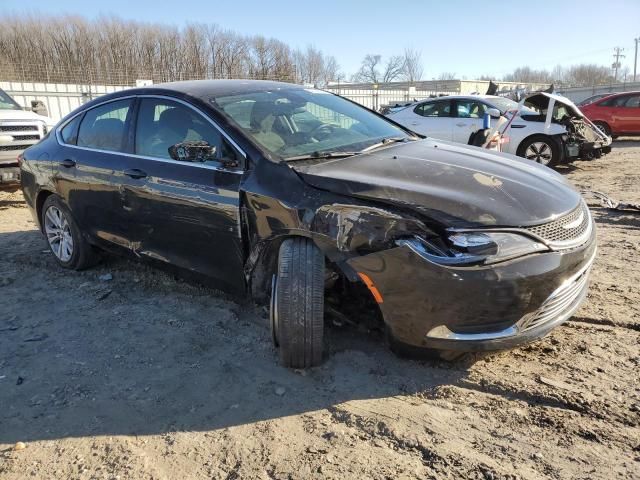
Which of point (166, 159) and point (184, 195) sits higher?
point (166, 159)

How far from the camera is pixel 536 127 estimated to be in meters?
10.4

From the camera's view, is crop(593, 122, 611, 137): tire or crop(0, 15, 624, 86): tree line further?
crop(0, 15, 624, 86): tree line

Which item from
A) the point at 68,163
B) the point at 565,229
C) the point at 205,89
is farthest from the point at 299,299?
the point at 68,163

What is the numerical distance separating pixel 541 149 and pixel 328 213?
9.04 m

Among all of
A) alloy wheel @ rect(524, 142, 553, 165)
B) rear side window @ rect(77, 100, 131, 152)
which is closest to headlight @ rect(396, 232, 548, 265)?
rear side window @ rect(77, 100, 131, 152)

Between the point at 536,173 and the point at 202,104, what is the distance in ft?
7.71

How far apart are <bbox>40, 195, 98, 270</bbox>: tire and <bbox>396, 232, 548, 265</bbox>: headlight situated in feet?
11.4

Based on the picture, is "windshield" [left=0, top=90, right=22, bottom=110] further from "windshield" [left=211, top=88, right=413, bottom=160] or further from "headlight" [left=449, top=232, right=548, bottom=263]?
"headlight" [left=449, top=232, right=548, bottom=263]

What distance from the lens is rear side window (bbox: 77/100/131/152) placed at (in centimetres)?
426

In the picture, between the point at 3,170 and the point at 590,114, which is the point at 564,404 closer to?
the point at 3,170

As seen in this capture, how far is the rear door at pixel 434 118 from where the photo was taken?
11.3 meters

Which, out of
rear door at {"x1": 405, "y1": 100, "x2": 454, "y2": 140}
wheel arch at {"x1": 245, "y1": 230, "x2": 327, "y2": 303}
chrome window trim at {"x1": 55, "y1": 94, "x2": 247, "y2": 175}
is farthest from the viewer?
rear door at {"x1": 405, "y1": 100, "x2": 454, "y2": 140}

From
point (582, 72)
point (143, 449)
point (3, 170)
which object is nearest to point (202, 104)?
point (143, 449)

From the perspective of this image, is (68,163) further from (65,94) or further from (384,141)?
(65,94)
